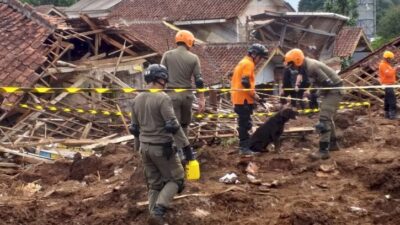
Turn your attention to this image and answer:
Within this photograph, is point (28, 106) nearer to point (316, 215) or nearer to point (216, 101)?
point (216, 101)

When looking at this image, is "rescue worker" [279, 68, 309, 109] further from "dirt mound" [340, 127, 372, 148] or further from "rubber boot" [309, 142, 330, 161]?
"rubber boot" [309, 142, 330, 161]

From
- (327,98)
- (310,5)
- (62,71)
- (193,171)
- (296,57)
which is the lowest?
(193,171)

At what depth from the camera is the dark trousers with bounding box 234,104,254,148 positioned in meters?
10.2

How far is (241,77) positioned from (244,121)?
748 mm

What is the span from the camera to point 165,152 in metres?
6.98

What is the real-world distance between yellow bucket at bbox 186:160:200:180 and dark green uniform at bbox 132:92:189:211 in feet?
4.87

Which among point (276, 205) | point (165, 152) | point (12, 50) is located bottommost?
point (276, 205)

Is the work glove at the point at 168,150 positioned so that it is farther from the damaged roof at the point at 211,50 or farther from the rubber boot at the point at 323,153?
the damaged roof at the point at 211,50

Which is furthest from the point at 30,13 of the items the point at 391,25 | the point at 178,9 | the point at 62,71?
the point at 391,25

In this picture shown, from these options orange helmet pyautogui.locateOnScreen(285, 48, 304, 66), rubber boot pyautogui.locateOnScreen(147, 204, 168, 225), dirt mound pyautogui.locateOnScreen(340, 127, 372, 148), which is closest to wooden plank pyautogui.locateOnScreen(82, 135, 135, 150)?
orange helmet pyautogui.locateOnScreen(285, 48, 304, 66)

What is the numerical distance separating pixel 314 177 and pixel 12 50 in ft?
28.4

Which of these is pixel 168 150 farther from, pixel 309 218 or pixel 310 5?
pixel 310 5

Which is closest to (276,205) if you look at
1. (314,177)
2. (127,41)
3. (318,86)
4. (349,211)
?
(349,211)

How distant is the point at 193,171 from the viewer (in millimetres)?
8852
